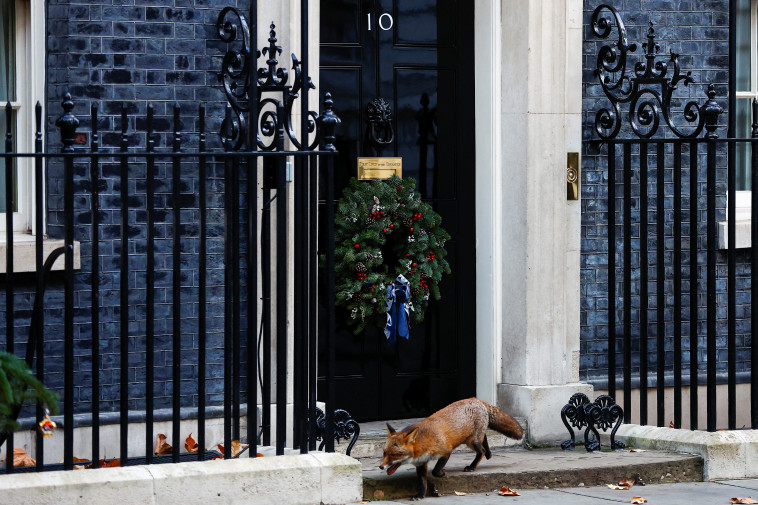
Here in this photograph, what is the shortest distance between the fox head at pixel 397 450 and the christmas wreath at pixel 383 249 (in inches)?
65.5

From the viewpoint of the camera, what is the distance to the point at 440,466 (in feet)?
25.3

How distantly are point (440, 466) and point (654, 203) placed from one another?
3.08 metres

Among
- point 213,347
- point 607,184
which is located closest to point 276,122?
point 213,347

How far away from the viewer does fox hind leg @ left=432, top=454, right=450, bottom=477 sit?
7.69 metres

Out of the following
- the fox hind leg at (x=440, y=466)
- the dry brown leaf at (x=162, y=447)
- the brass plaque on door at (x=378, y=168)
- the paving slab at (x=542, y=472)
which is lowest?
the paving slab at (x=542, y=472)

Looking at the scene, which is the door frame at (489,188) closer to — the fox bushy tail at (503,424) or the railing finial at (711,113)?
the fox bushy tail at (503,424)

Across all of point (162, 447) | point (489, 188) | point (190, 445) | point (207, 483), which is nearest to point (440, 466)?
point (207, 483)

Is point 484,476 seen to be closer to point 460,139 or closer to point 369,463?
point 369,463

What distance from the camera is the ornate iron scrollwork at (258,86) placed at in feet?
24.6

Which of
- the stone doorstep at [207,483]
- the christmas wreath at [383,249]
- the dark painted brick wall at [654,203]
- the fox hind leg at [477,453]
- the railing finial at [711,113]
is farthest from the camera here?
the dark painted brick wall at [654,203]

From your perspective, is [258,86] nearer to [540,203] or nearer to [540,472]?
[540,203]

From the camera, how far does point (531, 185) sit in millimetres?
9180

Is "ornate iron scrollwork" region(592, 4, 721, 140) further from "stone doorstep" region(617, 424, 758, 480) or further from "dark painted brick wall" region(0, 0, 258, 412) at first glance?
"dark painted brick wall" region(0, 0, 258, 412)

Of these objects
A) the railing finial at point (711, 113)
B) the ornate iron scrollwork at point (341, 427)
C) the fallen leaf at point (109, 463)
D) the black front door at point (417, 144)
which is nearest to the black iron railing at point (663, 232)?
the railing finial at point (711, 113)
